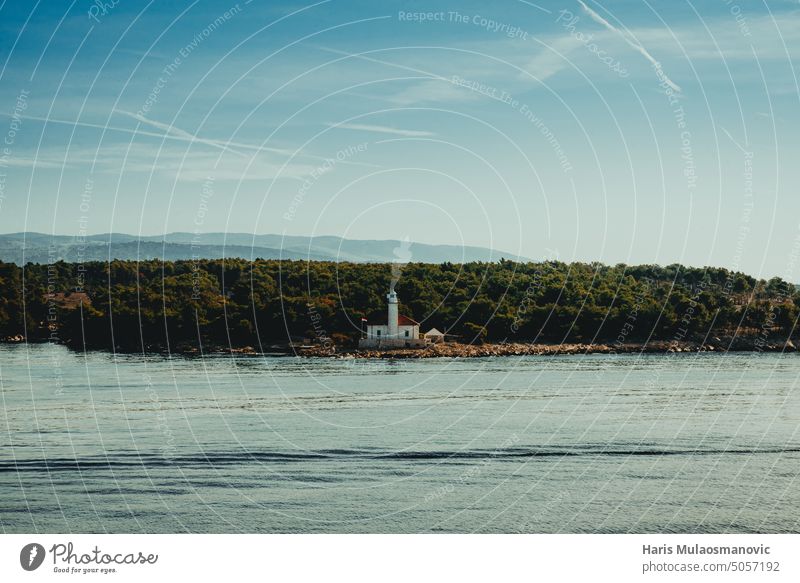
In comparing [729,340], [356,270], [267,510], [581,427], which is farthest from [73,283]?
[267,510]

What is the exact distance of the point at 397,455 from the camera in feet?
85.7

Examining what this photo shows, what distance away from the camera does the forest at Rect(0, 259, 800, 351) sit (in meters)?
71.2

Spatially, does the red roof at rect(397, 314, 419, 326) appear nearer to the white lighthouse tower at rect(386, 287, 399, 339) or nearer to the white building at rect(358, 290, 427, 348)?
the white building at rect(358, 290, 427, 348)

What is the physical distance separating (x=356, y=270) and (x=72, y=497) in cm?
5713

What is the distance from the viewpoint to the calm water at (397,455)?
765 inches

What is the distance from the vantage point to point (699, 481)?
2256cm

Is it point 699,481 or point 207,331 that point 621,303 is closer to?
point 207,331

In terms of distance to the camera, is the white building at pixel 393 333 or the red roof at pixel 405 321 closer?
the white building at pixel 393 333
